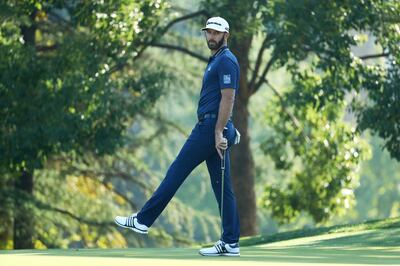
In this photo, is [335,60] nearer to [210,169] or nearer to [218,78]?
[210,169]

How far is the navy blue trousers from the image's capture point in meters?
11.7

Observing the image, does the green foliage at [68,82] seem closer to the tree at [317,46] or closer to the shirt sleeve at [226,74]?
the tree at [317,46]

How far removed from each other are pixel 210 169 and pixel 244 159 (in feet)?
51.3

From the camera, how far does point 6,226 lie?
2827 centimetres

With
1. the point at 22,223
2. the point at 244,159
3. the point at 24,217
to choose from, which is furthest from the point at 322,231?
the point at 22,223

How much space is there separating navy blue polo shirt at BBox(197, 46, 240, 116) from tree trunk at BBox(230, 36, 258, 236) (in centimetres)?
1528

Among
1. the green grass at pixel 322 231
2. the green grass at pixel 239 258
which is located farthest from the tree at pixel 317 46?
the green grass at pixel 239 258

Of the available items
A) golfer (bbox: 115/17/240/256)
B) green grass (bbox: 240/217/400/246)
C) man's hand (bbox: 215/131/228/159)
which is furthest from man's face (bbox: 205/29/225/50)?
green grass (bbox: 240/217/400/246)

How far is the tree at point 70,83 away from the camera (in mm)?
23047

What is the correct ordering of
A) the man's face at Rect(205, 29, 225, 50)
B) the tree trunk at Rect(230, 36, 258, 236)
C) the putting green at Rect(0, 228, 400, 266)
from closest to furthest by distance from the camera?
A: the putting green at Rect(0, 228, 400, 266) → the man's face at Rect(205, 29, 225, 50) → the tree trunk at Rect(230, 36, 258, 236)

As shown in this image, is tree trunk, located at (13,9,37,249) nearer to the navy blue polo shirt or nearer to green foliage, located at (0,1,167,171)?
green foliage, located at (0,1,167,171)

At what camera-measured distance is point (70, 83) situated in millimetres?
22891

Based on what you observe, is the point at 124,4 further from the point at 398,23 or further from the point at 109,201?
the point at 109,201

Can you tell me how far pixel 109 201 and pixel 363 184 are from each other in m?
32.6
